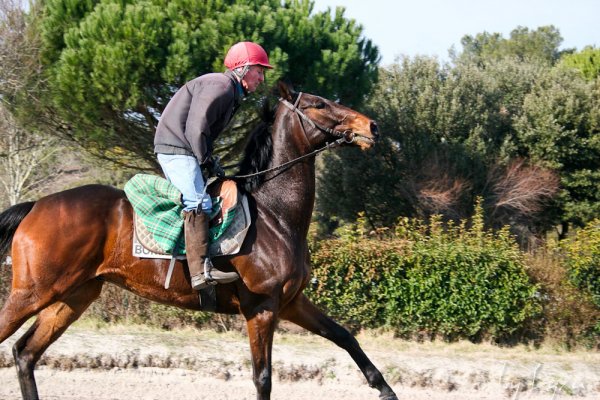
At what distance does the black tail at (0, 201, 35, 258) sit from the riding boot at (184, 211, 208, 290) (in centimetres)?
130

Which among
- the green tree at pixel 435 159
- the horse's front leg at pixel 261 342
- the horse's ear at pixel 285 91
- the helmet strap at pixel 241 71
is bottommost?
the horse's front leg at pixel 261 342

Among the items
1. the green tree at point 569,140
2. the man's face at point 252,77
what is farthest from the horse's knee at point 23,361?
the green tree at point 569,140

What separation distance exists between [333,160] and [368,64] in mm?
4951

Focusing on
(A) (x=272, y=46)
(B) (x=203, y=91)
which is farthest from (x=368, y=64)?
(B) (x=203, y=91)

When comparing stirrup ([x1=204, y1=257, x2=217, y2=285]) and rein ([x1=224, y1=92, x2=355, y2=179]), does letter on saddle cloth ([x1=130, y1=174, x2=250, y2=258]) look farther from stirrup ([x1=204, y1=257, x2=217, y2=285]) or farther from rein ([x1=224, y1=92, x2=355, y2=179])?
rein ([x1=224, y1=92, x2=355, y2=179])

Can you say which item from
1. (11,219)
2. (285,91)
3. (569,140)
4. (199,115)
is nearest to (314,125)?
(285,91)

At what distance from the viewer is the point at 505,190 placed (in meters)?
16.6

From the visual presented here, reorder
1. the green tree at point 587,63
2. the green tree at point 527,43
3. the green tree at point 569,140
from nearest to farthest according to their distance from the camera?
the green tree at point 569,140 → the green tree at point 587,63 → the green tree at point 527,43

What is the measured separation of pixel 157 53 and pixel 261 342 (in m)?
7.57

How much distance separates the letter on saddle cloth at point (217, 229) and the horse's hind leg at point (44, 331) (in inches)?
27.3

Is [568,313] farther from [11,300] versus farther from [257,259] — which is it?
[11,300]

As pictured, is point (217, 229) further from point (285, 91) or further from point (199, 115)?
point (285, 91)

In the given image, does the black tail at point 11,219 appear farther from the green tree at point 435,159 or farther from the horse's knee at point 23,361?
the green tree at point 435,159

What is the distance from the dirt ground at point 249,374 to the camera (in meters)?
6.40
